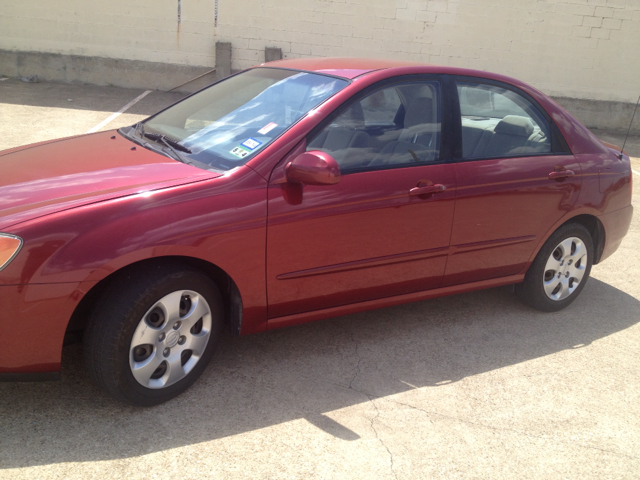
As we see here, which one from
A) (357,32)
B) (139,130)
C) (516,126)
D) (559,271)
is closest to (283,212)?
(139,130)

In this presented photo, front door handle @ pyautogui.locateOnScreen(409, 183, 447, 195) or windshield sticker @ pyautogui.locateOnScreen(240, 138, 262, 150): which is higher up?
windshield sticker @ pyautogui.locateOnScreen(240, 138, 262, 150)

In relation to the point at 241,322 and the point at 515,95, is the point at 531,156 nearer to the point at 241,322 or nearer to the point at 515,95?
the point at 515,95

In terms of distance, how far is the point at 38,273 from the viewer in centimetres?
252

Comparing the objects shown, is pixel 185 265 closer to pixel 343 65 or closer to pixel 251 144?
pixel 251 144

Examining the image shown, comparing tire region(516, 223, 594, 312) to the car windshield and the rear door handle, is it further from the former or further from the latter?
the car windshield

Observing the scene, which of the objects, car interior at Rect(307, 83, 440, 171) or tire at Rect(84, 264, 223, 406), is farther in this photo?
car interior at Rect(307, 83, 440, 171)

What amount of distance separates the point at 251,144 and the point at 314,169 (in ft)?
1.44

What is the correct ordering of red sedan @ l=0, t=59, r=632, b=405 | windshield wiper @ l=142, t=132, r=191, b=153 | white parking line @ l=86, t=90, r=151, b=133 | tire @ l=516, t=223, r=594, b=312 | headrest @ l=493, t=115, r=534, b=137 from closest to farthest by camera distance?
red sedan @ l=0, t=59, r=632, b=405 → windshield wiper @ l=142, t=132, r=191, b=153 → headrest @ l=493, t=115, r=534, b=137 → tire @ l=516, t=223, r=594, b=312 → white parking line @ l=86, t=90, r=151, b=133

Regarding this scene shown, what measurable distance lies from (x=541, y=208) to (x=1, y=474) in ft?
11.2

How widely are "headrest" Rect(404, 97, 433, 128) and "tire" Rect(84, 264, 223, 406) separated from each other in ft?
A: 4.97

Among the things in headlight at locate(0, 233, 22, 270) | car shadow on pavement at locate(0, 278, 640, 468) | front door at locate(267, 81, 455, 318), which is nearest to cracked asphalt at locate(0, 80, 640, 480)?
car shadow on pavement at locate(0, 278, 640, 468)

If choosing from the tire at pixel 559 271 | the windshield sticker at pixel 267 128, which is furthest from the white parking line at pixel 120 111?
the tire at pixel 559 271

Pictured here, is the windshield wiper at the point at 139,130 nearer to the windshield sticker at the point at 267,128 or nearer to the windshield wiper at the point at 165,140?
the windshield wiper at the point at 165,140

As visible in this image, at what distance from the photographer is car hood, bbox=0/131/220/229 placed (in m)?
2.71
